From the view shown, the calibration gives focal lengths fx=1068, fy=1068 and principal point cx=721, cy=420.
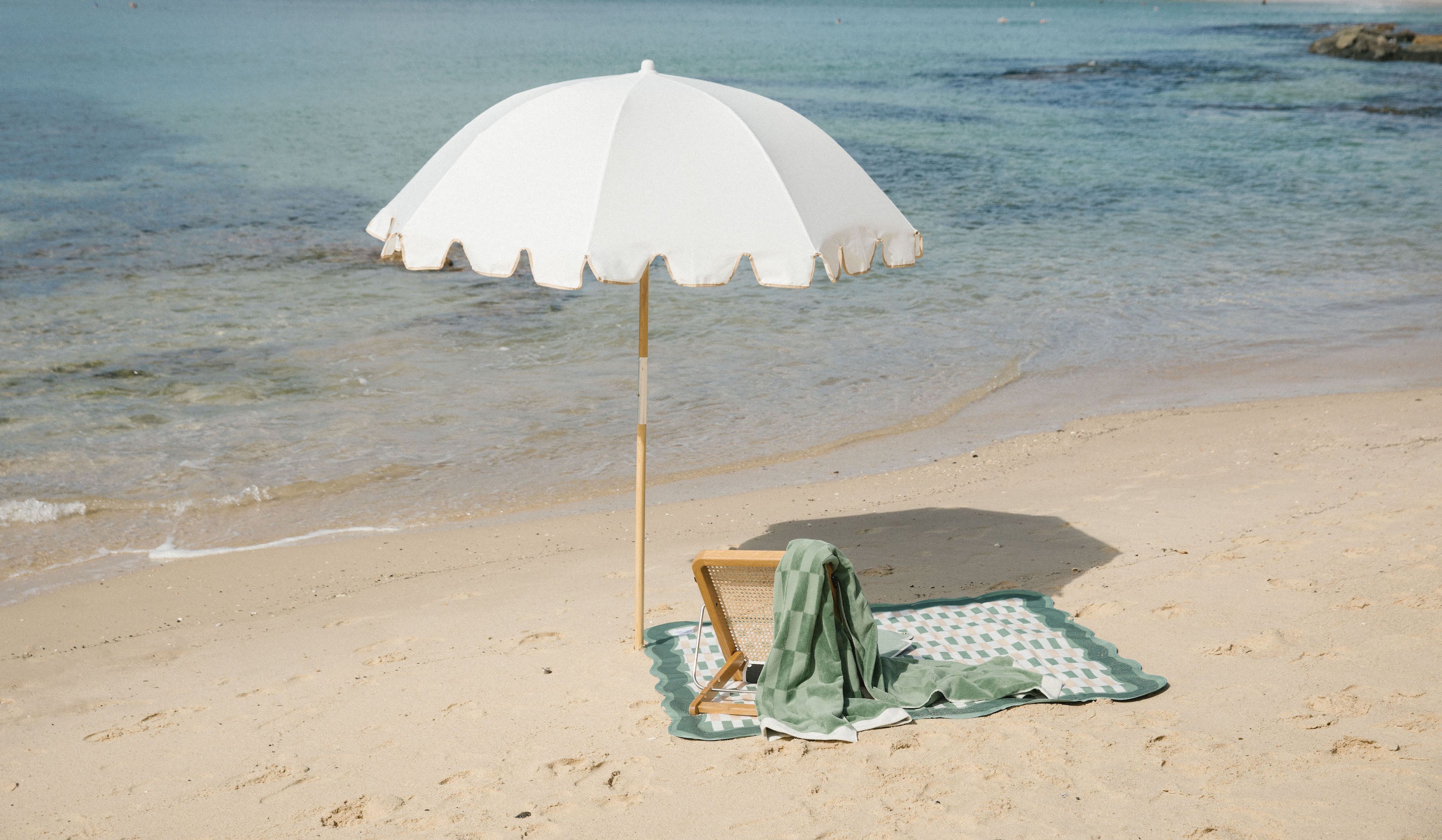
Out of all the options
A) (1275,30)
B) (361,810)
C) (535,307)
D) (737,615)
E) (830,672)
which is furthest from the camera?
(1275,30)

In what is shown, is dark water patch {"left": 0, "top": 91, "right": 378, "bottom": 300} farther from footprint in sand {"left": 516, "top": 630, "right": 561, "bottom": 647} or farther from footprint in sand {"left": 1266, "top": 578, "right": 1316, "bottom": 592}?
footprint in sand {"left": 1266, "top": 578, "right": 1316, "bottom": 592}

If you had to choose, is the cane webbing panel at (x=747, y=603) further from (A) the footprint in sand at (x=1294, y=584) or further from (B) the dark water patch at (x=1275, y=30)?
(B) the dark water patch at (x=1275, y=30)

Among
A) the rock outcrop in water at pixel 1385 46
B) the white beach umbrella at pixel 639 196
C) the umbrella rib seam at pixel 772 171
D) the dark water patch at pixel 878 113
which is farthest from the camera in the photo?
the rock outcrop in water at pixel 1385 46

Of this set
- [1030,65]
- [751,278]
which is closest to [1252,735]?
[751,278]

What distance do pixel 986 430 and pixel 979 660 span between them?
177 inches

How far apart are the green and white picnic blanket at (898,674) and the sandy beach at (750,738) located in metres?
0.10

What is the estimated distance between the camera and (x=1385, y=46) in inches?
1784

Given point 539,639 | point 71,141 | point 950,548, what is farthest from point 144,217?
point 950,548

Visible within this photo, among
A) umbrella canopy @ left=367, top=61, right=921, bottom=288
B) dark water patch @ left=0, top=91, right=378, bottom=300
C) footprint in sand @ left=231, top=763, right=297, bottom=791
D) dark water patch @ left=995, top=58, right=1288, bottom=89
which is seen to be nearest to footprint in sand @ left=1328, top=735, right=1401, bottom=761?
umbrella canopy @ left=367, top=61, right=921, bottom=288

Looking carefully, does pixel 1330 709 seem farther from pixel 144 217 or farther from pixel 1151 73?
pixel 1151 73

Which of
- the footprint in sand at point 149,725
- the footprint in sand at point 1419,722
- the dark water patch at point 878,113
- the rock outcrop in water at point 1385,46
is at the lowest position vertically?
the footprint in sand at point 149,725

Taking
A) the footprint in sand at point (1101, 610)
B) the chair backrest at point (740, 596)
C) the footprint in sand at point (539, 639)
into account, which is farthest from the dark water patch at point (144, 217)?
the footprint in sand at point (1101, 610)

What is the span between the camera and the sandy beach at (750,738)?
3709 millimetres

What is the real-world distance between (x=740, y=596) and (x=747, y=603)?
5 centimetres
